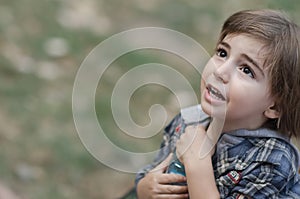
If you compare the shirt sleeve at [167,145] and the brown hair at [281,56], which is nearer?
the brown hair at [281,56]

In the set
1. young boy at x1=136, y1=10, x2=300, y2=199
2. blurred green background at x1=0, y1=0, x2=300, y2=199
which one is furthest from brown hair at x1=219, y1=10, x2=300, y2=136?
blurred green background at x1=0, y1=0, x2=300, y2=199

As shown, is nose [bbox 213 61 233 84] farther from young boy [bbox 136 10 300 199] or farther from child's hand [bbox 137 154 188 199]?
child's hand [bbox 137 154 188 199]

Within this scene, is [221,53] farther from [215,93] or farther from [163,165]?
[163,165]

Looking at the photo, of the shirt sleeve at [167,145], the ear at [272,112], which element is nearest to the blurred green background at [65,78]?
the shirt sleeve at [167,145]

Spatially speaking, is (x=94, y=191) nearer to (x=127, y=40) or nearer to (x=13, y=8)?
(x=127, y=40)

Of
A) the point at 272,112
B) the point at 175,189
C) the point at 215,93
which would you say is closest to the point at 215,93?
the point at 215,93

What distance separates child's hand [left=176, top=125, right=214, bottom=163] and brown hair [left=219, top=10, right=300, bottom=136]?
0.14 metres

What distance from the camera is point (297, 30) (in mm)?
1196

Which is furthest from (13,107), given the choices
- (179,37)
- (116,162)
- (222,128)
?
(222,128)

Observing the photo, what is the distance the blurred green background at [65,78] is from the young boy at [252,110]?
2.43 ft

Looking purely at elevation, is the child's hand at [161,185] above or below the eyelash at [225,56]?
below

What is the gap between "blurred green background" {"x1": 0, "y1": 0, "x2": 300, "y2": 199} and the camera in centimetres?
229

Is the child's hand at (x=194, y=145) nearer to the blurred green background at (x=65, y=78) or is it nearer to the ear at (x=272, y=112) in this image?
the ear at (x=272, y=112)

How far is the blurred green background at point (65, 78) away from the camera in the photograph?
229 cm
